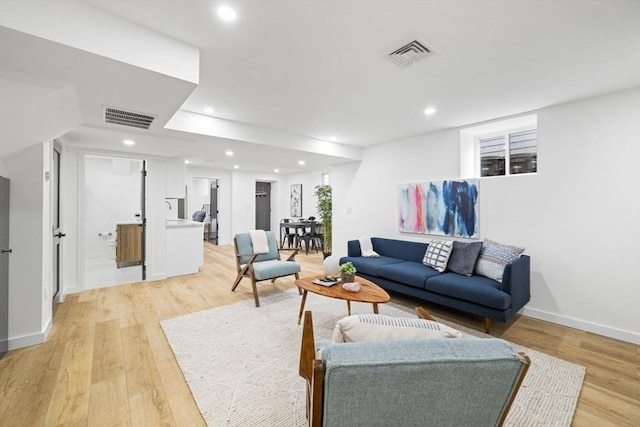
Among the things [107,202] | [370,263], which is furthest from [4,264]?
[107,202]

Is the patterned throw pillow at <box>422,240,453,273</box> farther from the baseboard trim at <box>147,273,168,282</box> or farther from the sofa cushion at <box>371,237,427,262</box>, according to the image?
the baseboard trim at <box>147,273,168,282</box>

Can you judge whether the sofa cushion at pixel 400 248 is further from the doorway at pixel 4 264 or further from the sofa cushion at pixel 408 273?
the doorway at pixel 4 264

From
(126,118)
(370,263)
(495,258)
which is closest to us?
(126,118)

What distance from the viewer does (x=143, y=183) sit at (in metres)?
4.63

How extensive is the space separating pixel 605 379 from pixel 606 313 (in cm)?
110

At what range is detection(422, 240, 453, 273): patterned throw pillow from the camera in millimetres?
3473

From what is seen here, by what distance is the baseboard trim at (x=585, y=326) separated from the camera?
8.70 ft

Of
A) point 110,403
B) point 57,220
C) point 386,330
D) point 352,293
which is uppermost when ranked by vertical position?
point 57,220

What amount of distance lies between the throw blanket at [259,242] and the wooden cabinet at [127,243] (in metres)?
3.19

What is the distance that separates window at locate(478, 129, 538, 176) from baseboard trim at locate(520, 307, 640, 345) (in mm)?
1772

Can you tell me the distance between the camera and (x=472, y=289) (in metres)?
2.79

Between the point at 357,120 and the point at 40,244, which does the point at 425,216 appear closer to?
the point at 357,120

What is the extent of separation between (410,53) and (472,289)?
7.77 feet

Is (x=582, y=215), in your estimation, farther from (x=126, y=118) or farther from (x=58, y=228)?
(x=58, y=228)
